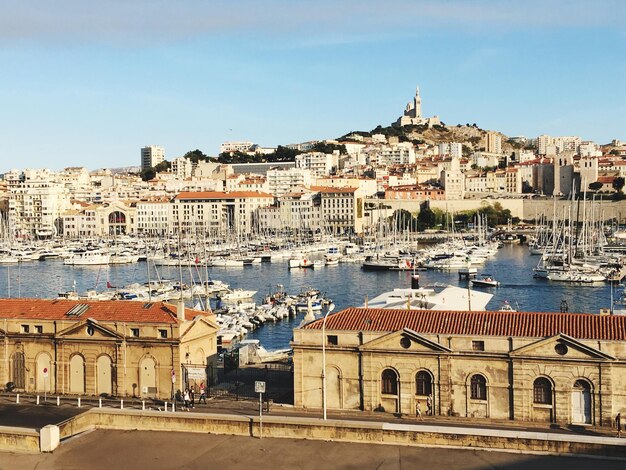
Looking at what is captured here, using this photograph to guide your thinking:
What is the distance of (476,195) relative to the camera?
150 metres

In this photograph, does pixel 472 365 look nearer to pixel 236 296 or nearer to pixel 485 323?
pixel 485 323

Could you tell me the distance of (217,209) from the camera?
140 metres

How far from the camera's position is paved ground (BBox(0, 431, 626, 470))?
15242 millimetres

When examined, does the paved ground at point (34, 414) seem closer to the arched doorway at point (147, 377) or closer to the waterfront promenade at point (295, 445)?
the waterfront promenade at point (295, 445)

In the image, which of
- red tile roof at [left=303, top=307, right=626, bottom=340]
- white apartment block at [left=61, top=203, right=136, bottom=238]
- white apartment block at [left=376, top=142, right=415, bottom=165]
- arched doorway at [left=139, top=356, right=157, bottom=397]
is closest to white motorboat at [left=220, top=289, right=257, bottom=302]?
arched doorway at [left=139, top=356, right=157, bottom=397]

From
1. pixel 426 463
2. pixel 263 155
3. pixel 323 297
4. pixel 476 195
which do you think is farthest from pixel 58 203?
pixel 426 463

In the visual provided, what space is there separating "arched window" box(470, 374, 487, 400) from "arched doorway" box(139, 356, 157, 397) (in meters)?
8.50

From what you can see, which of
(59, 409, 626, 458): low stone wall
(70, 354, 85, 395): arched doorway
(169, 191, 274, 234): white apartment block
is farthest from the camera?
(169, 191, 274, 234): white apartment block

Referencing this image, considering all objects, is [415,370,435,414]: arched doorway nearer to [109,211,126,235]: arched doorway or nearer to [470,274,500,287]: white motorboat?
[470,274,500,287]: white motorboat

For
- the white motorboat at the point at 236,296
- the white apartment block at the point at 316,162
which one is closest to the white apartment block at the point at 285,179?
the white apartment block at the point at 316,162

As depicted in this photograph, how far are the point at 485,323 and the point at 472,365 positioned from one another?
1.28m

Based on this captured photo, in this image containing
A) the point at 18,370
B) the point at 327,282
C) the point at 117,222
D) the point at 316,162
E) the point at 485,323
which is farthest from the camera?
the point at 316,162

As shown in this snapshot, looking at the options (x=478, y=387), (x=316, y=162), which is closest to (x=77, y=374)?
(x=478, y=387)

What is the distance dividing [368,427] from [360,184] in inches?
5295
